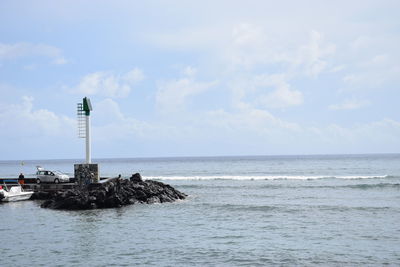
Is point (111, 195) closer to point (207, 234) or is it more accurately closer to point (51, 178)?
point (51, 178)

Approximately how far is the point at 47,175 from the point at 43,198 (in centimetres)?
654

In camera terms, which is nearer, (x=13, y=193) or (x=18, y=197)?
(x=13, y=193)

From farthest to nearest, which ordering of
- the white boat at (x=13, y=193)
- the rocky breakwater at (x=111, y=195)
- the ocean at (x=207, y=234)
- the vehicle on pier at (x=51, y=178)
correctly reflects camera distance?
the vehicle on pier at (x=51, y=178) → the white boat at (x=13, y=193) → the rocky breakwater at (x=111, y=195) → the ocean at (x=207, y=234)

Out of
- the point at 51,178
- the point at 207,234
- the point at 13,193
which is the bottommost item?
the point at 207,234

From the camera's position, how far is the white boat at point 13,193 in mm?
42250

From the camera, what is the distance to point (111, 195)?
128 feet

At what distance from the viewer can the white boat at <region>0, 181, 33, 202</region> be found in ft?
139

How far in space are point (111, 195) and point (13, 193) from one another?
10.5 meters

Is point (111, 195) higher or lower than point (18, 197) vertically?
higher

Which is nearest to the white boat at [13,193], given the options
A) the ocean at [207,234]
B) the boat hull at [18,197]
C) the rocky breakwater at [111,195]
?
the boat hull at [18,197]

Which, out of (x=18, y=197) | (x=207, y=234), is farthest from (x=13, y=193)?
(x=207, y=234)

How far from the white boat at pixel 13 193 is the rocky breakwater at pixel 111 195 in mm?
4985

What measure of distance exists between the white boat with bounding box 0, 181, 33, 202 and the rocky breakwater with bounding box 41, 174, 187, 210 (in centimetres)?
499

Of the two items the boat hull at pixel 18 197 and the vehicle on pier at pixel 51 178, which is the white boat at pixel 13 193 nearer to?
the boat hull at pixel 18 197
